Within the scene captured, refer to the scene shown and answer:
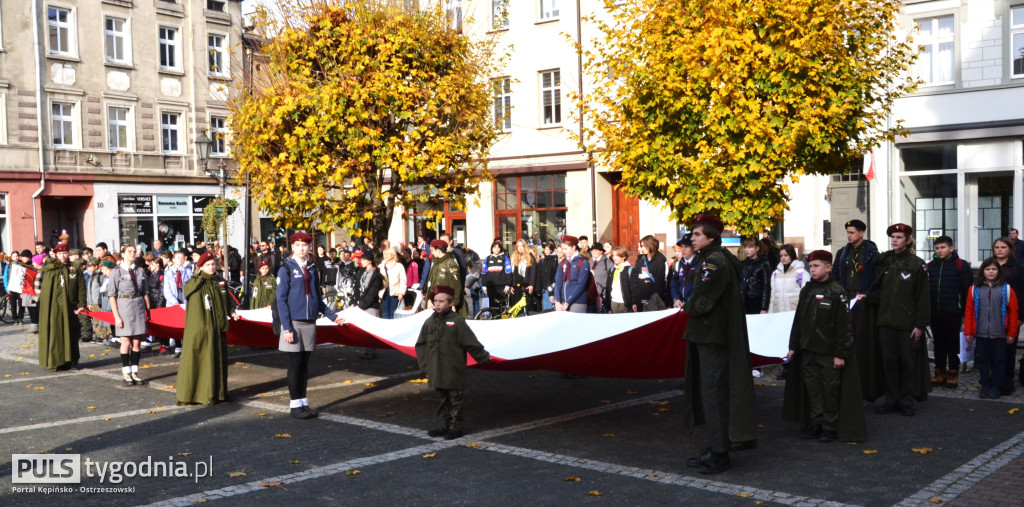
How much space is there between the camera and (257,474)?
782cm

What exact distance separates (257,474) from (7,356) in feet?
37.3

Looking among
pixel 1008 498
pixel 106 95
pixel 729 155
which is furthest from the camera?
pixel 106 95

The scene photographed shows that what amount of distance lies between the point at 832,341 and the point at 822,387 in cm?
43

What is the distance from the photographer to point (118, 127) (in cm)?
3803

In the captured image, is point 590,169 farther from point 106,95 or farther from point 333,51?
point 106,95

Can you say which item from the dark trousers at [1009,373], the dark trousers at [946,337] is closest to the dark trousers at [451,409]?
the dark trousers at [946,337]

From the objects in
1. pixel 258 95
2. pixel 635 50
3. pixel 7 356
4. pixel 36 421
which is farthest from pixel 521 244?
pixel 36 421

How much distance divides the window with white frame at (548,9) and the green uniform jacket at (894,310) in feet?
72.7

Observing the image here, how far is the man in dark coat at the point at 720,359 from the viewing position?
303 inches

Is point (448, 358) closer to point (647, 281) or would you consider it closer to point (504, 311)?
point (647, 281)

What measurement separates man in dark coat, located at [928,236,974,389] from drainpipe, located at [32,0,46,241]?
105 ft

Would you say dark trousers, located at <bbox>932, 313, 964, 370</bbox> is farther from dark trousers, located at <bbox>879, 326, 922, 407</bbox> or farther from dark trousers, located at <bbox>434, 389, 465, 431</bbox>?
dark trousers, located at <bbox>434, 389, 465, 431</bbox>

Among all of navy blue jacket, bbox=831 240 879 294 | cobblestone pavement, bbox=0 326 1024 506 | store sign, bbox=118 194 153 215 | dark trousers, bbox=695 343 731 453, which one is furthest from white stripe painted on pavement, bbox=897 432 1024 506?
store sign, bbox=118 194 153 215

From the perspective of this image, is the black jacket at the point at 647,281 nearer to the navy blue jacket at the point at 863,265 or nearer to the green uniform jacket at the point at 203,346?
the navy blue jacket at the point at 863,265
